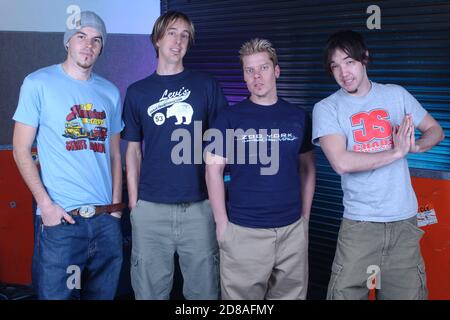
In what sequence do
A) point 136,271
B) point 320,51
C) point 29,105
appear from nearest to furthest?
point 29,105 → point 136,271 → point 320,51

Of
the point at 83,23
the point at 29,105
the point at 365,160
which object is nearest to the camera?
the point at 365,160

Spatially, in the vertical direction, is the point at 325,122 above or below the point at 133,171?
above

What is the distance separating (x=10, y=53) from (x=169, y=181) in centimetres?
190

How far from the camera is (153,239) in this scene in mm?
2588

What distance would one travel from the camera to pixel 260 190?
2404 mm

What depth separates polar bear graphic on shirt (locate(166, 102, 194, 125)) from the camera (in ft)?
8.34

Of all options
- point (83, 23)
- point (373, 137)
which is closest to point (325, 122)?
point (373, 137)

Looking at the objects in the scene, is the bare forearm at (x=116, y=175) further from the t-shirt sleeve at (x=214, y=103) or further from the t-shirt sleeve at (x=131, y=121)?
the t-shirt sleeve at (x=214, y=103)

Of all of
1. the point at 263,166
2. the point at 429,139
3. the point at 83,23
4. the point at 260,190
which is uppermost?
the point at 83,23

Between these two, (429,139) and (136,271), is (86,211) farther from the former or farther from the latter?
(429,139)

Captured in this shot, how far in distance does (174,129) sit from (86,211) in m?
0.55

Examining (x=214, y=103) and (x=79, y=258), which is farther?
(x=214, y=103)

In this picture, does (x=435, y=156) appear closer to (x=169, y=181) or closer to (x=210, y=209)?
(x=210, y=209)
